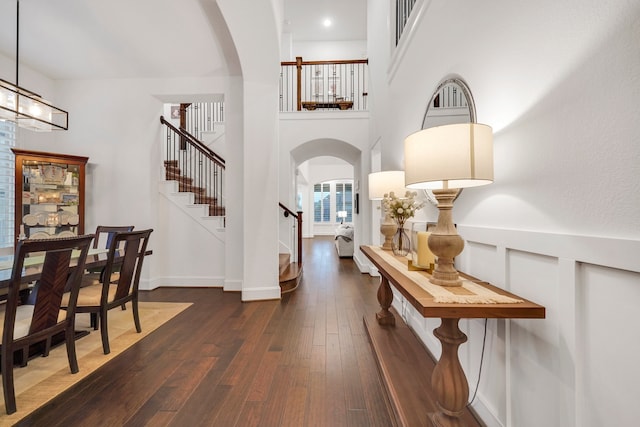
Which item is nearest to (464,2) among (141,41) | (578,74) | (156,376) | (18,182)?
(578,74)

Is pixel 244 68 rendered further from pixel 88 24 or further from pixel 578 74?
pixel 578 74

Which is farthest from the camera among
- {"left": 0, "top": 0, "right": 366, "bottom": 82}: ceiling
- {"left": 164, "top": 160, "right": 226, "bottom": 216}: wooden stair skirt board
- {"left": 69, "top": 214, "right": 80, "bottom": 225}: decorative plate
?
{"left": 164, "top": 160, "right": 226, "bottom": 216}: wooden stair skirt board

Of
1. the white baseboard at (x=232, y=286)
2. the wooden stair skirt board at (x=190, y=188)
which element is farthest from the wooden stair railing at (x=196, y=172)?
the white baseboard at (x=232, y=286)

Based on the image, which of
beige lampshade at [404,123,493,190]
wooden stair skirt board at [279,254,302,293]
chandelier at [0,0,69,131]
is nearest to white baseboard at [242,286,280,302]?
wooden stair skirt board at [279,254,302,293]

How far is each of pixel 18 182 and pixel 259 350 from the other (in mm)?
3781

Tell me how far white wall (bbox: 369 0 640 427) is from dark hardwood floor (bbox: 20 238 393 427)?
2.71 feet

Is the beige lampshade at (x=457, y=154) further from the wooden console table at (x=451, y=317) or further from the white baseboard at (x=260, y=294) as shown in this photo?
the white baseboard at (x=260, y=294)

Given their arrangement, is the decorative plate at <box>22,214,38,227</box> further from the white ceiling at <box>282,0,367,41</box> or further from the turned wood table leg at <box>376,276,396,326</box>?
the white ceiling at <box>282,0,367,41</box>

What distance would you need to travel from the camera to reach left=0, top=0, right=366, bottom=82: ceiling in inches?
116

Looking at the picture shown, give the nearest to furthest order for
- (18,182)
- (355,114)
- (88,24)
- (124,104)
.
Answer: (88,24) → (18,182) → (124,104) → (355,114)

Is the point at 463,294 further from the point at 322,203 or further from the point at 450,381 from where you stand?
the point at 322,203

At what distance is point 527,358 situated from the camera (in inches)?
42.7

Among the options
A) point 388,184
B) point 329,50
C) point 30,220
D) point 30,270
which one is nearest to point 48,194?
point 30,220

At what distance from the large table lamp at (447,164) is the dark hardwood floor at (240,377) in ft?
3.39
